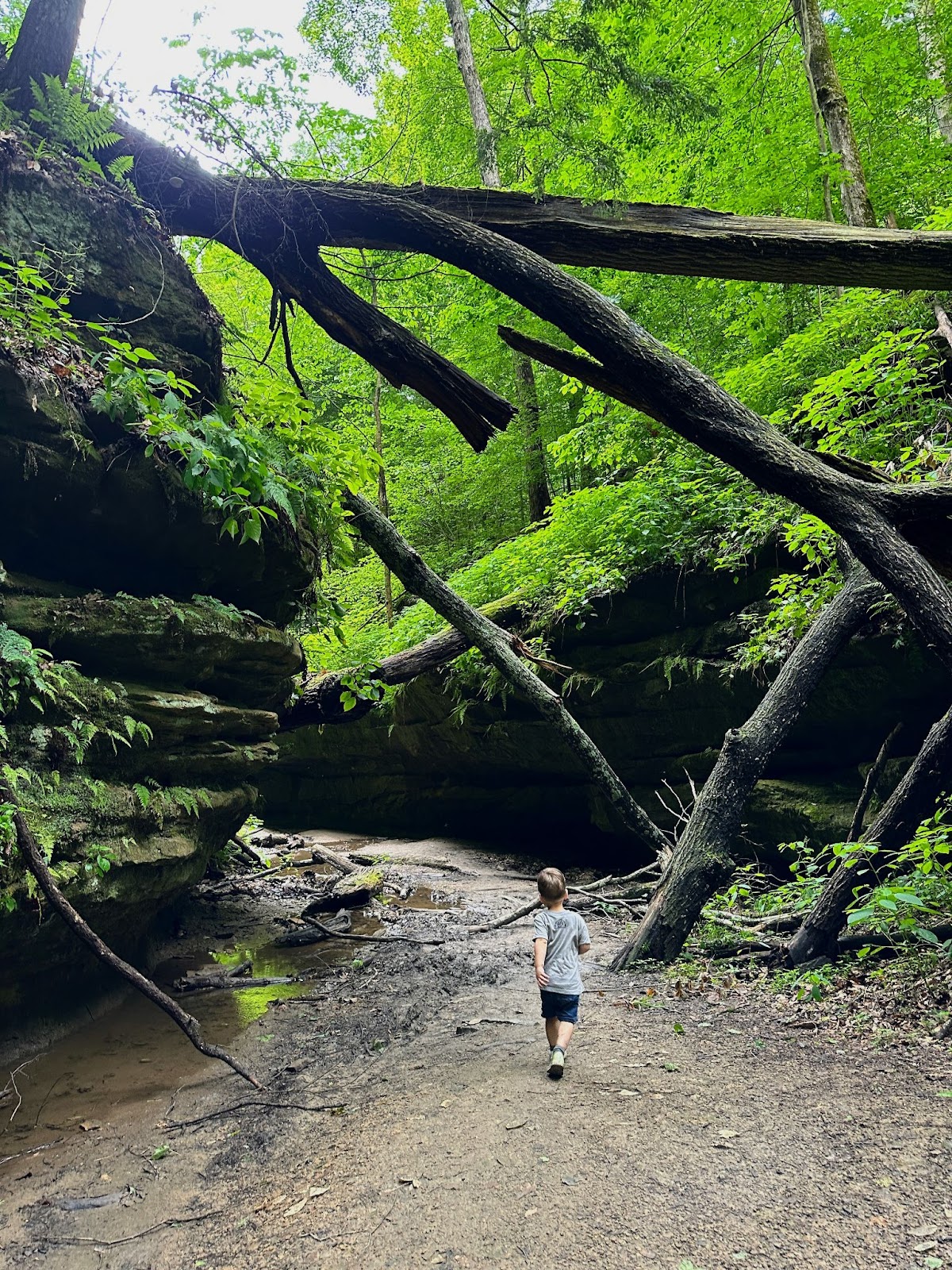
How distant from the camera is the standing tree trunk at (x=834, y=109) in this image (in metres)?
9.36

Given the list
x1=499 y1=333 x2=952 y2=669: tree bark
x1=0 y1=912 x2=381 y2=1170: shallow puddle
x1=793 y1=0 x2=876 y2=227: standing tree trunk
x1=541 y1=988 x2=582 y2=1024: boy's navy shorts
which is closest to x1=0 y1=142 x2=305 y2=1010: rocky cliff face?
x1=0 y1=912 x2=381 y2=1170: shallow puddle

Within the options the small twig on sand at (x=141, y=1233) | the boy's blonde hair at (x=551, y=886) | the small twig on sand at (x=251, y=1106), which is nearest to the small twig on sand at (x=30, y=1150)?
the small twig on sand at (x=251, y=1106)

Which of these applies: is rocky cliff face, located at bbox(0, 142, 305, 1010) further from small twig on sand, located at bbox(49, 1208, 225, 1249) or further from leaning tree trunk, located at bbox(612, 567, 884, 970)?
leaning tree trunk, located at bbox(612, 567, 884, 970)

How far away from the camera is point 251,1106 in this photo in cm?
412

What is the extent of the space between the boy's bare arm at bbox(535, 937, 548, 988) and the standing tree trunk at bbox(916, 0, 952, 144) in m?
14.8

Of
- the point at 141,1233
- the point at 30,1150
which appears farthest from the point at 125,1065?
the point at 141,1233

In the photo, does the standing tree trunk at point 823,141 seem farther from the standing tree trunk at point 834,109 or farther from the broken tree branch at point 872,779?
the broken tree branch at point 872,779

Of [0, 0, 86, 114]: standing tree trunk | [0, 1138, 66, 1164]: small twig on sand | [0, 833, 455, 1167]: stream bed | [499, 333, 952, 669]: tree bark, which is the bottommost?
[0, 833, 455, 1167]: stream bed

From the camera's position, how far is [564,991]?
4.13 meters

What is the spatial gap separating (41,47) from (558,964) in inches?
290

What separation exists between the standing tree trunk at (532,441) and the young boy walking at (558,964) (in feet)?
41.4

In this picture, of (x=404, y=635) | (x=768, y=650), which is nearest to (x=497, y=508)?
(x=404, y=635)

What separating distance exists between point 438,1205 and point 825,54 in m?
13.7

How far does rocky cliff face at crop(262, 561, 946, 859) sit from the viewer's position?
8.39 meters
